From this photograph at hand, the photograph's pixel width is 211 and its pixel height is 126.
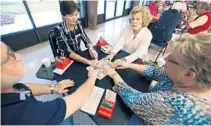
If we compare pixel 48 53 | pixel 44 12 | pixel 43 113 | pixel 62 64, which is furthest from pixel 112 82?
pixel 44 12

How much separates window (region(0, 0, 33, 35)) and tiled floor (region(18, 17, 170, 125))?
1.74 feet

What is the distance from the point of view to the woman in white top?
1.59m

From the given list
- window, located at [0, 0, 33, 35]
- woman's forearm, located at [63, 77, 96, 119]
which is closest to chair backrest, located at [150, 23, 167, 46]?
woman's forearm, located at [63, 77, 96, 119]

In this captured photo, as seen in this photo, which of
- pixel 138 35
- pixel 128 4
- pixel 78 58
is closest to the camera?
pixel 78 58

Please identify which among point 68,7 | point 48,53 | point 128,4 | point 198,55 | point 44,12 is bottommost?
point 48,53

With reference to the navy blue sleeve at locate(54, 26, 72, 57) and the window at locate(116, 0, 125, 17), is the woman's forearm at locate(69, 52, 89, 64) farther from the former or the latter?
the window at locate(116, 0, 125, 17)

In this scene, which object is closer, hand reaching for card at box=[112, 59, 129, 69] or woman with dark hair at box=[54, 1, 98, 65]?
hand reaching for card at box=[112, 59, 129, 69]

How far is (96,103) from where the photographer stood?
95 cm

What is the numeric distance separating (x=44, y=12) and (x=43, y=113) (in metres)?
3.87

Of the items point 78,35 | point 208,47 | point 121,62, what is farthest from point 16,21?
point 208,47

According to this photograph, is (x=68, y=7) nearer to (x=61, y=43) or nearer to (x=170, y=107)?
(x=61, y=43)

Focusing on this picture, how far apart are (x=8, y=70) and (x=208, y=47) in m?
0.96

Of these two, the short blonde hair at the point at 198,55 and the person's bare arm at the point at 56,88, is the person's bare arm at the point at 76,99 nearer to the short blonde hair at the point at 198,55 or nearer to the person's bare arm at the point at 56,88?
the person's bare arm at the point at 56,88

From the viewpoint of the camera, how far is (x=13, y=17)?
11.0 ft
